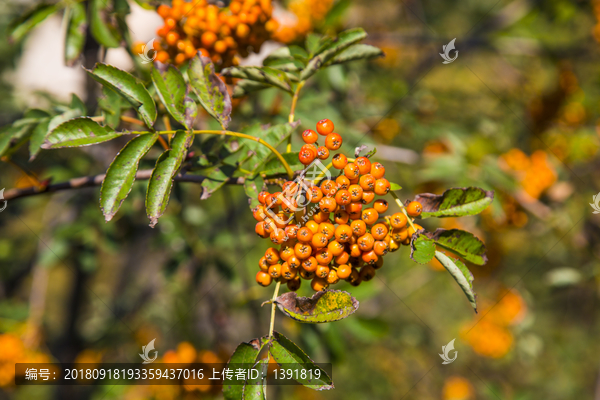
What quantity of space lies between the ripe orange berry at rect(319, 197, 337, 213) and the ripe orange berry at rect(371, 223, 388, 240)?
0.16m

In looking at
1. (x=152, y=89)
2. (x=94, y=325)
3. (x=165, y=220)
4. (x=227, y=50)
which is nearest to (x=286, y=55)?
(x=227, y=50)

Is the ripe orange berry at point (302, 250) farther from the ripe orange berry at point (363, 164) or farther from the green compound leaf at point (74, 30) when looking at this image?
the green compound leaf at point (74, 30)

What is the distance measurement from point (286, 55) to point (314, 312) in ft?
3.56

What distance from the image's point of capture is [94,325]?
13.4ft

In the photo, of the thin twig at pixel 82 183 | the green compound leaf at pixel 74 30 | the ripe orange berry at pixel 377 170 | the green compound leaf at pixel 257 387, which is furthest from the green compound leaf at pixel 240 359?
the green compound leaf at pixel 74 30

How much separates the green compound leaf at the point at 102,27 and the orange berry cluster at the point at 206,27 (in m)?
0.28

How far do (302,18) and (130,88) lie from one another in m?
1.92

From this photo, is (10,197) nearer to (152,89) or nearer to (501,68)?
(152,89)

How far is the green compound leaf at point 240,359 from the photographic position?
121 cm

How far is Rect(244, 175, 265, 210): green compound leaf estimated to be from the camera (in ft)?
4.26

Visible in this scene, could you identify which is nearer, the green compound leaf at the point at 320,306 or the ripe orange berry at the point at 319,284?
the green compound leaf at the point at 320,306

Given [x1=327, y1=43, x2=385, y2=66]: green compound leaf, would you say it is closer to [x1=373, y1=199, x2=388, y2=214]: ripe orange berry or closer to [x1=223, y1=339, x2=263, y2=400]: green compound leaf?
[x1=373, y1=199, x2=388, y2=214]: ripe orange berry

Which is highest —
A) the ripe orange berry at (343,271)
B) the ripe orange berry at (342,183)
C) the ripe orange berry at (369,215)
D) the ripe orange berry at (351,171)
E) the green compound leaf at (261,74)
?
the green compound leaf at (261,74)

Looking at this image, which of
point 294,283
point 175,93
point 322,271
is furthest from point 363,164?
point 175,93
